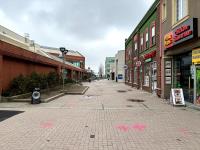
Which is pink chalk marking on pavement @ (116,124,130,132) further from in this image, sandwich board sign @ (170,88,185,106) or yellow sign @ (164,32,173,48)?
yellow sign @ (164,32,173,48)

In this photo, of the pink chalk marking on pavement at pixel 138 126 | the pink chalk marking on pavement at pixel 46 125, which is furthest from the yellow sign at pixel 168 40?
the pink chalk marking on pavement at pixel 46 125

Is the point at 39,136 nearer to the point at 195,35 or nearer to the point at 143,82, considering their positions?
the point at 195,35

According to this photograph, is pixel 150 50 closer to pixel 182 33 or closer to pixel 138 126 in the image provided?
pixel 182 33

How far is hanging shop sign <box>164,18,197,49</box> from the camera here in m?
12.2

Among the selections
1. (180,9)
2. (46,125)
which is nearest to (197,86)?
(180,9)

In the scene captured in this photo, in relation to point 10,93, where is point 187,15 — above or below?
above

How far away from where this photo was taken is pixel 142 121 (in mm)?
9375

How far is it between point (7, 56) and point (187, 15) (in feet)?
36.2

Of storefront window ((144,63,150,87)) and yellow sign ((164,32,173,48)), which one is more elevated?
yellow sign ((164,32,173,48))

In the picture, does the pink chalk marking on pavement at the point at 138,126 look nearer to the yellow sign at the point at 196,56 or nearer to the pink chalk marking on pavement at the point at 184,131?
the pink chalk marking on pavement at the point at 184,131

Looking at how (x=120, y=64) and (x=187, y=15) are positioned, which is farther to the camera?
(x=120, y=64)

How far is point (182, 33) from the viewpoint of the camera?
531 inches

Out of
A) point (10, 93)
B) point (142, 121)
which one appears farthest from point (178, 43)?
point (10, 93)

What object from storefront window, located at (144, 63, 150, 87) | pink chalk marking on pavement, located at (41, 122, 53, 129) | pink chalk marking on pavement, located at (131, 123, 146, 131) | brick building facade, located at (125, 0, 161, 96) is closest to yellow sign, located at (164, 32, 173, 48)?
brick building facade, located at (125, 0, 161, 96)
